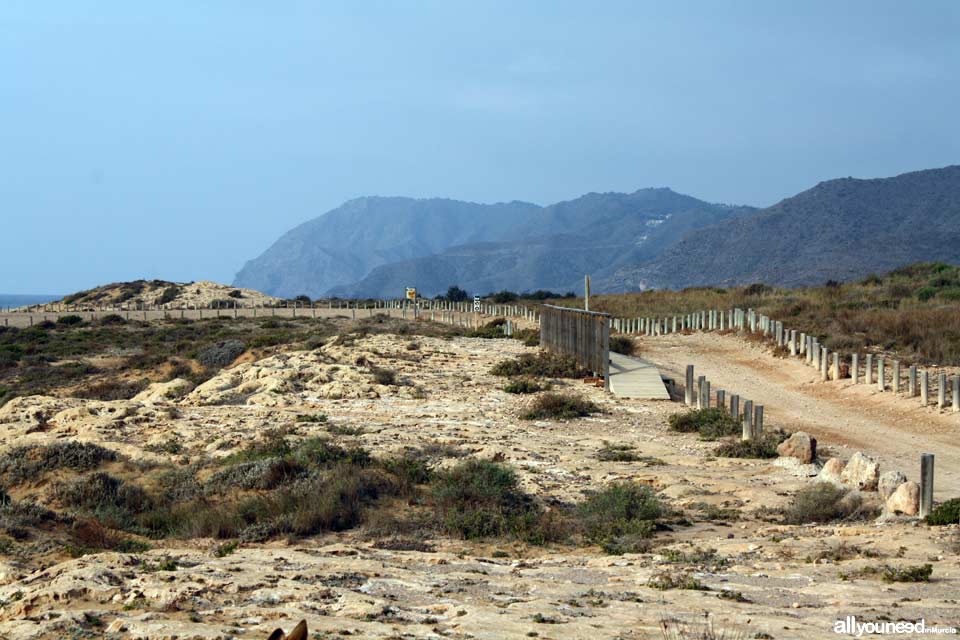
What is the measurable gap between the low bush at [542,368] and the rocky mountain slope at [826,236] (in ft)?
334

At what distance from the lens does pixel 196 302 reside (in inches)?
3438

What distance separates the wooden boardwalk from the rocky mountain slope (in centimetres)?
10274

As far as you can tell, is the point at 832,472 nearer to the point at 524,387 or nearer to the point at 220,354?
the point at 524,387

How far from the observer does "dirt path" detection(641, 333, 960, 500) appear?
1534cm

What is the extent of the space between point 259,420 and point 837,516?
472 inches

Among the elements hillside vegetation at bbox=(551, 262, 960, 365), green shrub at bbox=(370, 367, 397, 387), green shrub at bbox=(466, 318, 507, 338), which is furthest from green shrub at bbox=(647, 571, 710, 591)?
green shrub at bbox=(466, 318, 507, 338)

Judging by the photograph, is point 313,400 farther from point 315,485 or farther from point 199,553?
point 199,553

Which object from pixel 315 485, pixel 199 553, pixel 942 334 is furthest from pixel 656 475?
pixel 942 334

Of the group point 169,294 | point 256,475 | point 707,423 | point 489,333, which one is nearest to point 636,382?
point 707,423

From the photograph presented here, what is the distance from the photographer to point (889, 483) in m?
11.3

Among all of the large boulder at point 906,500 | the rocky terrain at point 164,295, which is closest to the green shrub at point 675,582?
the large boulder at point 906,500

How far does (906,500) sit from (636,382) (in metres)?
13.0

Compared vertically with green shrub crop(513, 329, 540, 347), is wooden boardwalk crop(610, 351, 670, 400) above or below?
below

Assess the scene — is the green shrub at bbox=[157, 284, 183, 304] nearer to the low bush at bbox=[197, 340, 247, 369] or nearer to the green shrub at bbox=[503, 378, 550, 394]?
the low bush at bbox=[197, 340, 247, 369]
